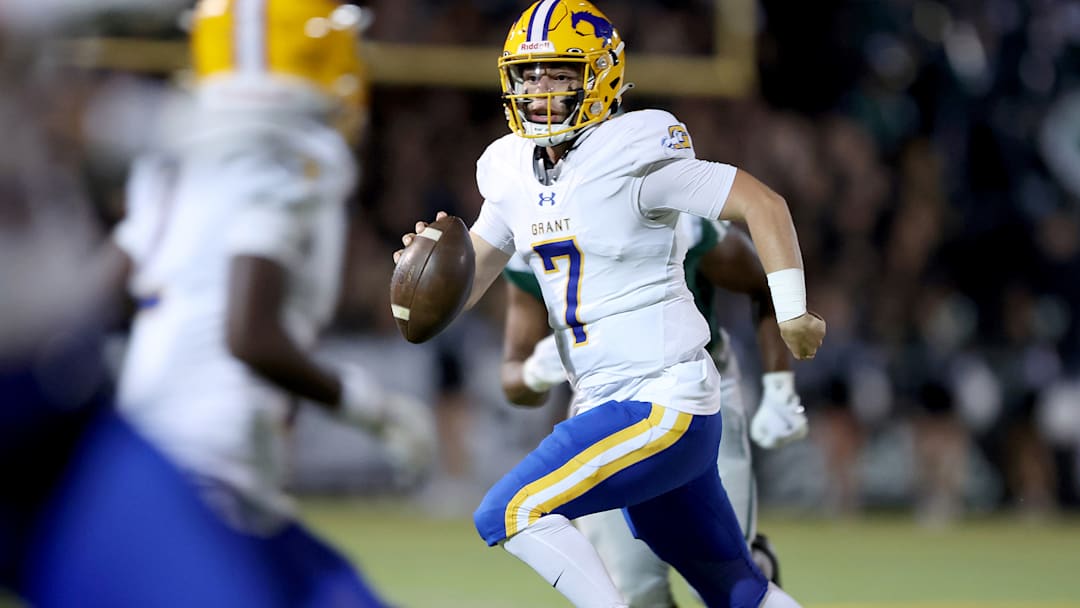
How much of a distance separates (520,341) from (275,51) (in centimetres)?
167

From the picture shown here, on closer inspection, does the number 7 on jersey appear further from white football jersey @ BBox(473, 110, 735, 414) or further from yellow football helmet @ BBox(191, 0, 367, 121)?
yellow football helmet @ BBox(191, 0, 367, 121)

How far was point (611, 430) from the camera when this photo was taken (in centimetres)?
378

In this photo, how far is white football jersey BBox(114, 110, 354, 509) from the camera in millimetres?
2920

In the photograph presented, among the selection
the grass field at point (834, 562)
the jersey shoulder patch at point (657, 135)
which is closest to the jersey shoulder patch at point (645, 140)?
the jersey shoulder patch at point (657, 135)

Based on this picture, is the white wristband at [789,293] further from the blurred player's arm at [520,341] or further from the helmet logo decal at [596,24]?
the blurred player's arm at [520,341]

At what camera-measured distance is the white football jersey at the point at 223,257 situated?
292cm

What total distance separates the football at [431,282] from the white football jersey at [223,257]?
2.18 feet

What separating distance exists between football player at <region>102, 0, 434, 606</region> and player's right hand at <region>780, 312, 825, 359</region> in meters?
0.95

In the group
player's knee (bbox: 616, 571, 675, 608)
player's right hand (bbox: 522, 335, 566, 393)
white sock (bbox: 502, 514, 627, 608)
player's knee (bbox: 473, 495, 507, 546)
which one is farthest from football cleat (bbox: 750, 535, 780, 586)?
player's knee (bbox: 473, 495, 507, 546)

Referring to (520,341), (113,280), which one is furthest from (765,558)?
(113,280)

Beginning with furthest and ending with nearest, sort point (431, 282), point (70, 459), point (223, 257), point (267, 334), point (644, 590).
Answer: point (644, 590) → point (431, 282) → point (223, 257) → point (267, 334) → point (70, 459)

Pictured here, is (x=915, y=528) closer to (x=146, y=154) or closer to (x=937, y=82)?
(x=937, y=82)

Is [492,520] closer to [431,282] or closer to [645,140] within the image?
[431,282]

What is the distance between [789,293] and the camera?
370 centimetres
